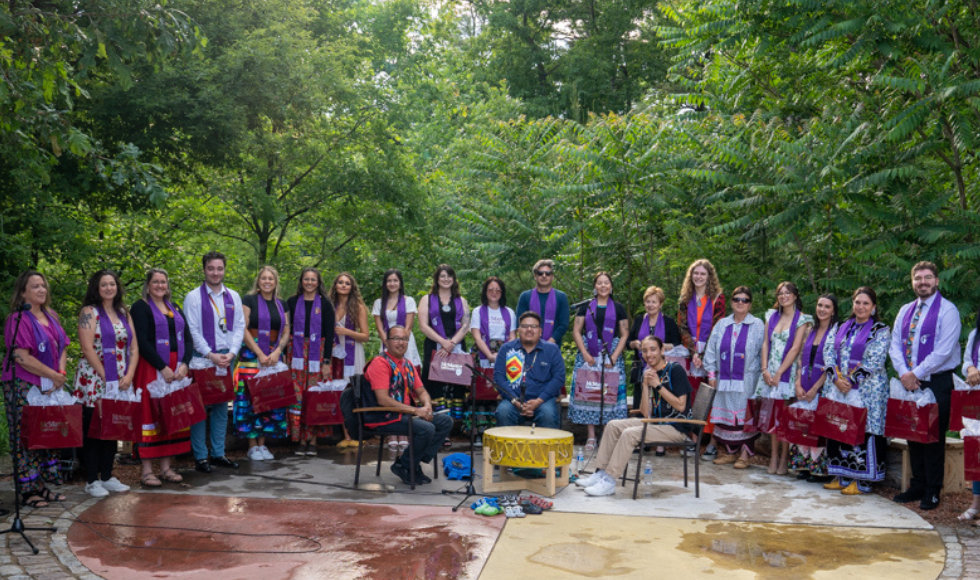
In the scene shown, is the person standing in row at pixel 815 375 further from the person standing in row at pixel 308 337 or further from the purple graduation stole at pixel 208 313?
the purple graduation stole at pixel 208 313

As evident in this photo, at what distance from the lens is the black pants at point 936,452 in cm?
655

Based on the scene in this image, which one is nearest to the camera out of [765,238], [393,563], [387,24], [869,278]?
[393,563]

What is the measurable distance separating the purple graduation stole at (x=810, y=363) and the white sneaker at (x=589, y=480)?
82.1 inches

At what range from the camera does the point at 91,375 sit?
687 centimetres

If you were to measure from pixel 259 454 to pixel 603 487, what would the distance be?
348 cm

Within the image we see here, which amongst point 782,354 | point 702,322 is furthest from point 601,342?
point 782,354

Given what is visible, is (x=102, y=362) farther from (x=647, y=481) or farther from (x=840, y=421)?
(x=840, y=421)

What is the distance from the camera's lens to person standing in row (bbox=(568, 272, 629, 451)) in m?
8.55

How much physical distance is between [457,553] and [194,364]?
3529 mm

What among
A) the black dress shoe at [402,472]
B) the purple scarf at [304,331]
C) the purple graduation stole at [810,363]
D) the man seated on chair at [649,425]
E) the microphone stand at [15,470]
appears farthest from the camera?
the purple scarf at [304,331]

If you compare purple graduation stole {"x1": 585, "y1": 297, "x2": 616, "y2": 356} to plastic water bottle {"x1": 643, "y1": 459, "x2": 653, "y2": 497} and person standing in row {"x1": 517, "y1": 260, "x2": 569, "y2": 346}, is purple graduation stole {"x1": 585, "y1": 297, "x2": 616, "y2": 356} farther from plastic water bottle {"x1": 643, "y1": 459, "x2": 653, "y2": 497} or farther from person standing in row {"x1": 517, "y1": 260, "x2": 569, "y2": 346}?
plastic water bottle {"x1": 643, "y1": 459, "x2": 653, "y2": 497}

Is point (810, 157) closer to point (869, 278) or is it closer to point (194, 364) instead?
point (869, 278)

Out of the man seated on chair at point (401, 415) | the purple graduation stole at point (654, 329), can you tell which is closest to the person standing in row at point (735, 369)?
the purple graduation stole at point (654, 329)

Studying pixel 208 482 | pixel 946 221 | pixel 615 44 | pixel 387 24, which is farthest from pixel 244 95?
pixel 387 24
